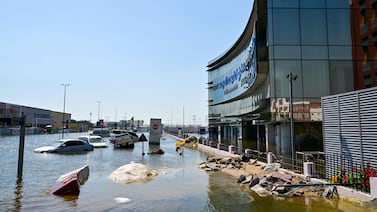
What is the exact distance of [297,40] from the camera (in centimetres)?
3000

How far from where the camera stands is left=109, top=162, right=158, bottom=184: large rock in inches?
612

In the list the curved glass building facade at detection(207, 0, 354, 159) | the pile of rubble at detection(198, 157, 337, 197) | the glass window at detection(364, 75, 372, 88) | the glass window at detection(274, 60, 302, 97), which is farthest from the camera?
the glass window at detection(364, 75, 372, 88)

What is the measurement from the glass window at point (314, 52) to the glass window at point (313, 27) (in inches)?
20.1

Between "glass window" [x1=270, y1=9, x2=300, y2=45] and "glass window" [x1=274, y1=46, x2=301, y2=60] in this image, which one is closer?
"glass window" [x1=274, y1=46, x2=301, y2=60]

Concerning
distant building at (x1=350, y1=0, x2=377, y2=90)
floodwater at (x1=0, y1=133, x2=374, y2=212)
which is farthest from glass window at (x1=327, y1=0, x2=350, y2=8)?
floodwater at (x1=0, y1=133, x2=374, y2=212)

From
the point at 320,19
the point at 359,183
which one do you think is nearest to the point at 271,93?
the point at 320,19

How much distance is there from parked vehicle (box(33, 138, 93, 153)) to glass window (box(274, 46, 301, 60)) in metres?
23.6

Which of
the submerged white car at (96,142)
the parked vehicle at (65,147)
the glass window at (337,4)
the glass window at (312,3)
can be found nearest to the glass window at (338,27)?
the glass window at (337,4)

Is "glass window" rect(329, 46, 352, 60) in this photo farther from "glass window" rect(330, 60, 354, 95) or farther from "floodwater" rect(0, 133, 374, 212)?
"floodwater" rect(0, 133, 374, 212)

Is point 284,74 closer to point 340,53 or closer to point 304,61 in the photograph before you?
point 304,61

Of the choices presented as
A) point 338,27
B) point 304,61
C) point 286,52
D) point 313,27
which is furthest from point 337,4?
point 286,52

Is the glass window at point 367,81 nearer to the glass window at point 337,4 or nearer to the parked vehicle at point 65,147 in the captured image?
the glass window at point 337,4

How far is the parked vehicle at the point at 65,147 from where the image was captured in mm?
31094

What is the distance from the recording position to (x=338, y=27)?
30.5 metres
